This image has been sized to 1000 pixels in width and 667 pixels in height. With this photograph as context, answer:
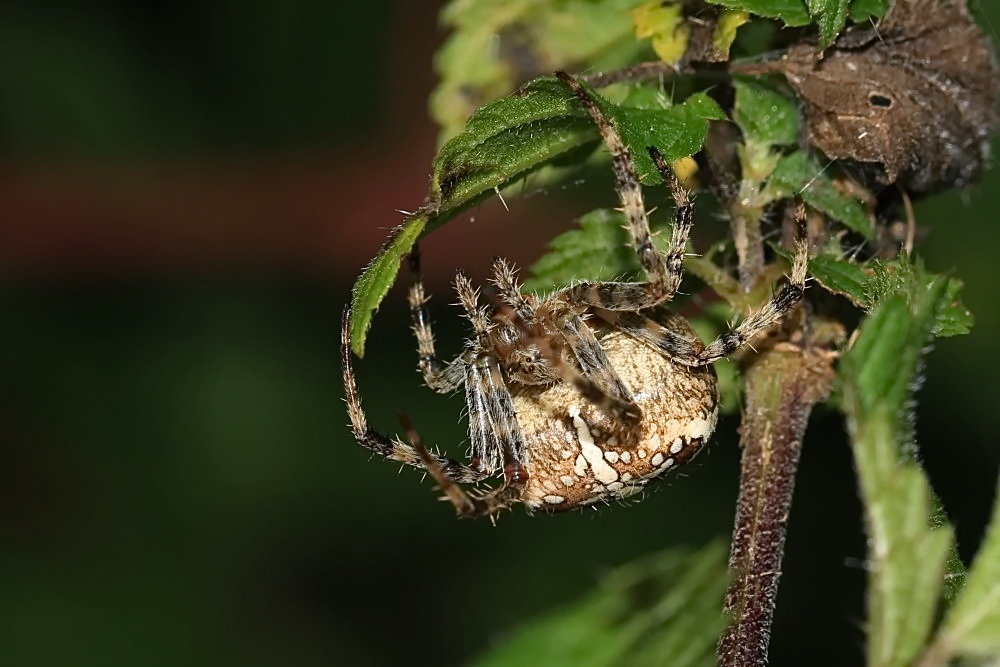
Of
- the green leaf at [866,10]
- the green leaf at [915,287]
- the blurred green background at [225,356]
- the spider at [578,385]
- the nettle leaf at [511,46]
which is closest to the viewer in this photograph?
the green leaf at [915,287]

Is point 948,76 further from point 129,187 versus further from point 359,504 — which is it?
point 129,187

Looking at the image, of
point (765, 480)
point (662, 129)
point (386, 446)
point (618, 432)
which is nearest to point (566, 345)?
point (618, 432)

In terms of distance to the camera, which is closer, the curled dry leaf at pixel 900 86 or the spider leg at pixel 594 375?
the curled dry leaf at pixel 900 86

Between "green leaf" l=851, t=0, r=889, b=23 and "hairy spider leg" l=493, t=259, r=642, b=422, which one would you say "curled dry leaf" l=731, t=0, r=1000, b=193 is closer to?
"green leaf" l=851, t=0, r=889, b=23

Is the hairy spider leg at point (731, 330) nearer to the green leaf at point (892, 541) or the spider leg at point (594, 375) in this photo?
the spider leg at point (594, 375)

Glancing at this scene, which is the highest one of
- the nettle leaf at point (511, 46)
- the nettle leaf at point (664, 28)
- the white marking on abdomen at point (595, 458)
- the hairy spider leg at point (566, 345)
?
A: the nettle leaf at point (511, 46)

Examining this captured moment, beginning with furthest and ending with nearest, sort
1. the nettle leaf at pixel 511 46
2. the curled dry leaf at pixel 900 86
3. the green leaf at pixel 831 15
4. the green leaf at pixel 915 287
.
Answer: the nettle leaf at pixel 511 46, the curled dry leaf at pixel 900 86, the green leaf at pixel 831 15, the green leaf at pixel 915 287

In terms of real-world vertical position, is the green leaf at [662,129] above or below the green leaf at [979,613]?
above

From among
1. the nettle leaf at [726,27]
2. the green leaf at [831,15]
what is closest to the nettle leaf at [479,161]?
the nettle leaf at [726,27]
